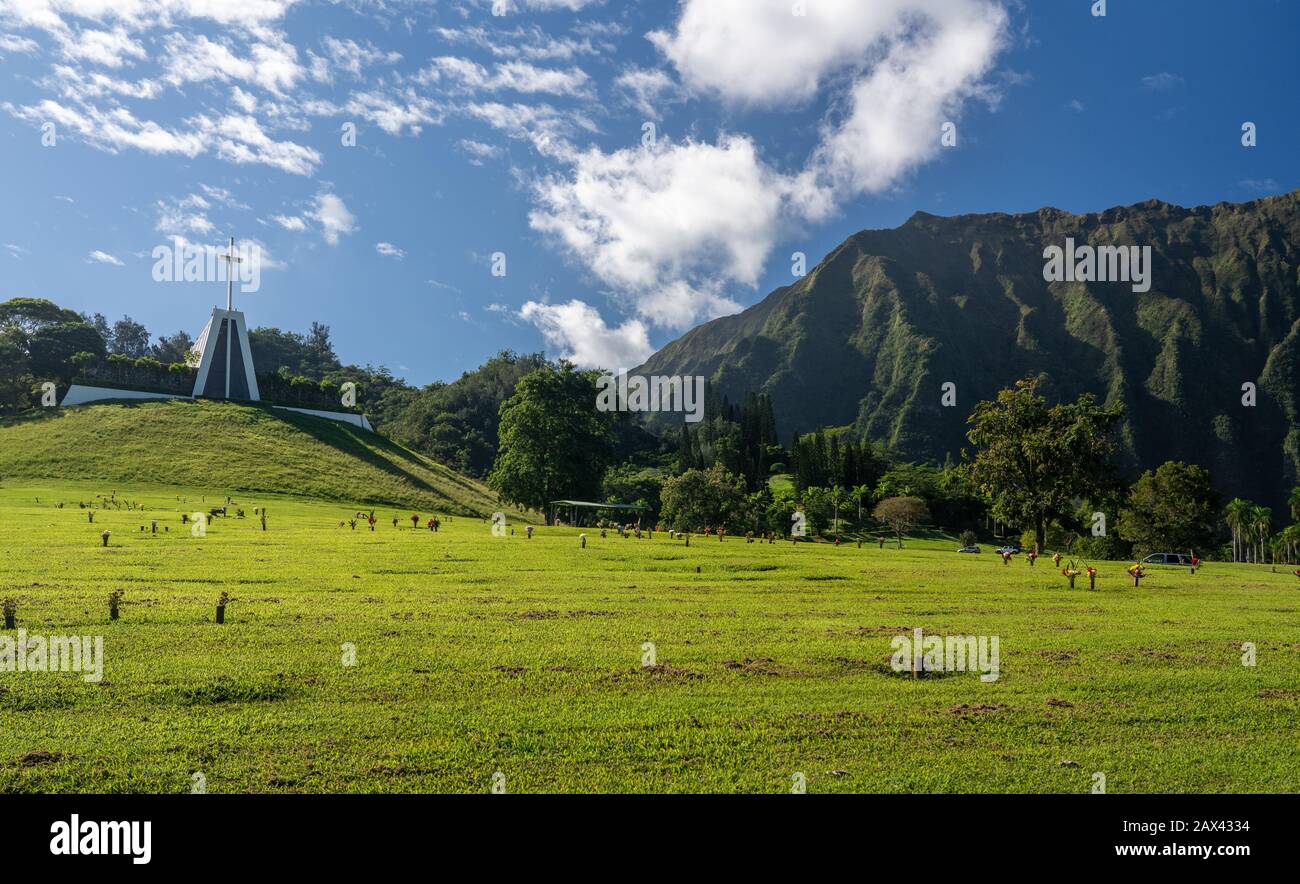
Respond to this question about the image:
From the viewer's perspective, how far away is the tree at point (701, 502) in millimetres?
70312

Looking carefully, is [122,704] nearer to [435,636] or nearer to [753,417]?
[435,636]

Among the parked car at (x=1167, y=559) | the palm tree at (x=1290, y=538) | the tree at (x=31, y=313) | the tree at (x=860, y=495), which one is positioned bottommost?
the palm tree at (x=1290, y=538)

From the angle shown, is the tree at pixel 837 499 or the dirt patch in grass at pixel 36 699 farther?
the tree at pixel 837 499

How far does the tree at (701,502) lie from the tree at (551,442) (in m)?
8.17

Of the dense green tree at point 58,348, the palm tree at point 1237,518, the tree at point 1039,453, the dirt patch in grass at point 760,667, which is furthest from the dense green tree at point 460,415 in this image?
the dirt patch in grass at point 760,667

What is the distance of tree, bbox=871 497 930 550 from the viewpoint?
352 feet

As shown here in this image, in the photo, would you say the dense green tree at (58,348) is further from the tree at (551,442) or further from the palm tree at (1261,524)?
the palm tree at (1261,524)

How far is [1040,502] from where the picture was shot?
183ft

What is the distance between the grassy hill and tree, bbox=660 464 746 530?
78.0ft

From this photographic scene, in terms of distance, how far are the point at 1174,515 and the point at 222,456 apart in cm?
9641

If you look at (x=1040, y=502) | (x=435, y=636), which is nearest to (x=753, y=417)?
(x=1040, y=502)

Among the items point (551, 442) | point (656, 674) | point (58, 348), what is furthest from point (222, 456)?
point (656, 674)
